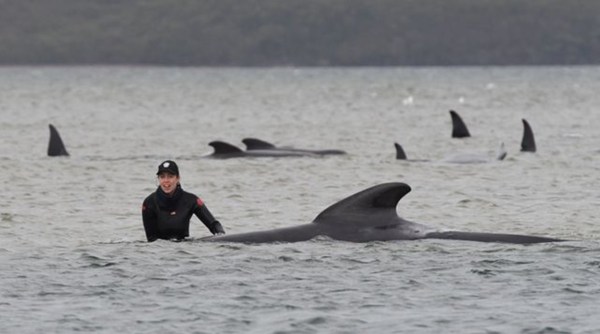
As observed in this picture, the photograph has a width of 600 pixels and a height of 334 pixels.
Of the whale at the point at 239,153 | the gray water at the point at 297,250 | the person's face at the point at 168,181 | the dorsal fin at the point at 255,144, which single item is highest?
the dorsal fin at the point at 255,144

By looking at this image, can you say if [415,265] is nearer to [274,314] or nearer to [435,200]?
[274,314]

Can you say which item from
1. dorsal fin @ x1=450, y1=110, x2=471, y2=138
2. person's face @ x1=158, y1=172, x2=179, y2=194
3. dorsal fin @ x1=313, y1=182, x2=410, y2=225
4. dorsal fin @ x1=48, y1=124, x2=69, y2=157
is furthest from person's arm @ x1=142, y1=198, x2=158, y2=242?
dorsal fin @ x1=450, y1=110, x2=471, y2=138

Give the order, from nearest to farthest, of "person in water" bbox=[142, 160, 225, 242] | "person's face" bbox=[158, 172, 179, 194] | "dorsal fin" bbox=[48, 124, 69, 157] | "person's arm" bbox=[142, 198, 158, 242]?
"person's face" bbox=[158, 172, 179, 194], "person in water" bbox=[142, 160, 225, 242], "person's arm" bbox=[142, 198, 158, 242], "dorsal fin" bbox=[48, 124, 69, 157]

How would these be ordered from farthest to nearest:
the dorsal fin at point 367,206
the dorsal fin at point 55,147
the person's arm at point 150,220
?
the dorsal fin at point 55,147 → the person's arm at point 150,220 → the dorsal fin at point 367,206

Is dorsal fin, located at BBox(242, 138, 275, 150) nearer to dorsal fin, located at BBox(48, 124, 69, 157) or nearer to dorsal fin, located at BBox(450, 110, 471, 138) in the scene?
dorsal fin, located at BBox(48, 124, 69, 157)

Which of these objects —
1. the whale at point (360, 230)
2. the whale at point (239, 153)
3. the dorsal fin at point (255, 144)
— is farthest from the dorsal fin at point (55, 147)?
the whale at point (360, 230)

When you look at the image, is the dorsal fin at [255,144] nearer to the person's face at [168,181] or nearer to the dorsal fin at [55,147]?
the dorsal fin at [55,147]

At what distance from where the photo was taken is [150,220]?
73.1 ft

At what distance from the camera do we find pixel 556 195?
3247 cm

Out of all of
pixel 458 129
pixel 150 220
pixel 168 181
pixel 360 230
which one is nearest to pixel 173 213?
pixel 150 220

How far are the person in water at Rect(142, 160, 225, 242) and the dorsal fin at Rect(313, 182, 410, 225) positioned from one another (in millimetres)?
1525

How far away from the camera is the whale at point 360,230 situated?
21.8 metres

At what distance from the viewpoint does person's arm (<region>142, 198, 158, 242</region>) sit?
22.0 meters

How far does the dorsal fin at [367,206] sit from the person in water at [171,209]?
1525 millimetres
